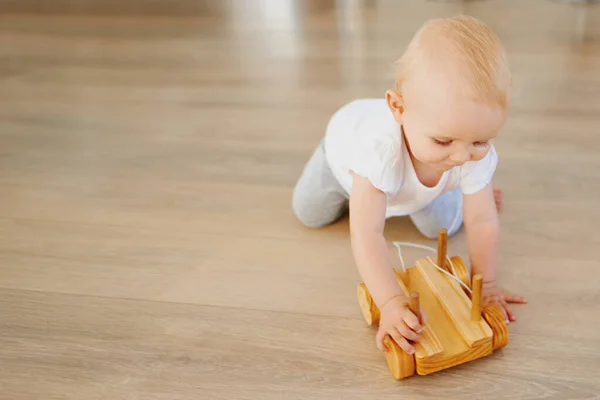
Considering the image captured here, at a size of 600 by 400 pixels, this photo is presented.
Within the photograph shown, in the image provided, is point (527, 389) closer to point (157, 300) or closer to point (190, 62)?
point (157, 300)

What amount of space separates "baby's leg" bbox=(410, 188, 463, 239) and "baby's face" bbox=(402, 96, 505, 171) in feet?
0.95

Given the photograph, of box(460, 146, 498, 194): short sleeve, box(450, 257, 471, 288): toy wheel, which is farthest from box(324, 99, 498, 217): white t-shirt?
box(450, 257, 471, 288): toy wheel

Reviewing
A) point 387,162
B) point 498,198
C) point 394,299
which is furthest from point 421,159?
point 498,198

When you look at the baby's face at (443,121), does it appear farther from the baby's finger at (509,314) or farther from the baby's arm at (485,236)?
the baby's finger at (509,314)

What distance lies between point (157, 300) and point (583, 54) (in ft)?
4.39

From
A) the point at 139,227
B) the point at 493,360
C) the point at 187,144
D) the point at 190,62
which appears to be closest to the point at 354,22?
the point at 190,62

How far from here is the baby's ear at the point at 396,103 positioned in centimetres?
81

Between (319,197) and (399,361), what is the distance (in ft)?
1.19

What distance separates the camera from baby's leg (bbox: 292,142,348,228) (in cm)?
115

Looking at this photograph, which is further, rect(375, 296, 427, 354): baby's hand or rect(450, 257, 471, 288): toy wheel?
rect(450, 257, 471, 288): toy wheel

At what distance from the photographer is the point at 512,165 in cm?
133

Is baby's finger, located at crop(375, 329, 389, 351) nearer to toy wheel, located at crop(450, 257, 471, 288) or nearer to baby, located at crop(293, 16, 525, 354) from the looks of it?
baby, located at crop(293, 16, 525, 354)

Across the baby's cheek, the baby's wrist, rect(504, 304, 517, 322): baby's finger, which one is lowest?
rect(504, 304, 517, 322): baby's finger

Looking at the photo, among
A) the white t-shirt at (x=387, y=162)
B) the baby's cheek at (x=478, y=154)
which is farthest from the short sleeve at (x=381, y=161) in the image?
the baby's cheek at (x=478, y=154)
